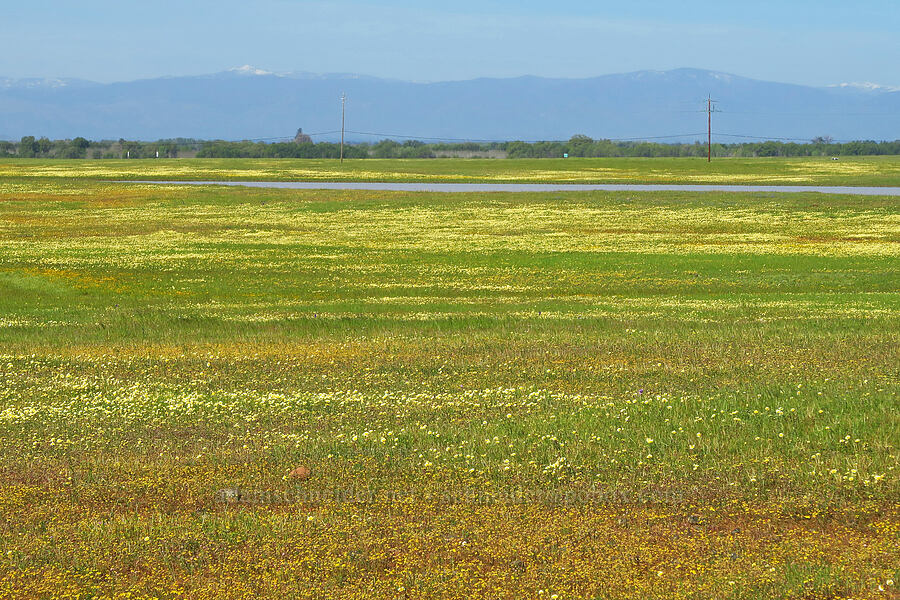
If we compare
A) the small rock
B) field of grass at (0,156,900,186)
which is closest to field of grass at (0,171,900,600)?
the small rock

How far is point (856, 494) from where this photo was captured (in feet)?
35.4

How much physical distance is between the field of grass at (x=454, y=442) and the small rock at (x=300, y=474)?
15cm

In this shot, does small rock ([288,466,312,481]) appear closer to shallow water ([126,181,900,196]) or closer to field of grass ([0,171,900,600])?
field of grass ([0,171,900,600])

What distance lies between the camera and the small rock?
1207 cm

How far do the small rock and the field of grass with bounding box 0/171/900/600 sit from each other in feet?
0.48

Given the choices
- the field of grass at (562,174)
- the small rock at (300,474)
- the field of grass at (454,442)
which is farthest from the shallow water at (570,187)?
the small rock at (300,474)

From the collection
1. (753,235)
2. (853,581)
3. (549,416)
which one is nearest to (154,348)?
(549,416)

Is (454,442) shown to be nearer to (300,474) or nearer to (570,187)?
(300,474)

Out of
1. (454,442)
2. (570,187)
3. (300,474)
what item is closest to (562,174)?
(570,187)

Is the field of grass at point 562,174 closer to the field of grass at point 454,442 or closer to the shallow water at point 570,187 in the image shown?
the shallow water at point 570,187

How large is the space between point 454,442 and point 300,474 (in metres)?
2.35

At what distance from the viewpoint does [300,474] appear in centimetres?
1215

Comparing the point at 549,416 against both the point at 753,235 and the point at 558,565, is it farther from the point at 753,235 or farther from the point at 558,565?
the point at 753,235

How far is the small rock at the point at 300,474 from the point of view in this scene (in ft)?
39.6
